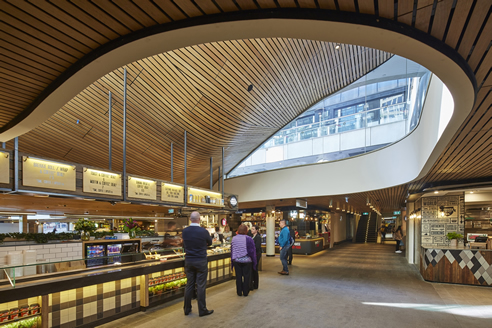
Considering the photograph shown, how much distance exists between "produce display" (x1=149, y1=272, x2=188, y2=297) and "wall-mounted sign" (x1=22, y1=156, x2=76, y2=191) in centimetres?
228

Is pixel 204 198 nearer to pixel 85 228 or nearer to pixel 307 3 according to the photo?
pixel 85 228

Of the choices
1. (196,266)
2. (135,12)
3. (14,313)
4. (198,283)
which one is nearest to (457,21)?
(135,12)

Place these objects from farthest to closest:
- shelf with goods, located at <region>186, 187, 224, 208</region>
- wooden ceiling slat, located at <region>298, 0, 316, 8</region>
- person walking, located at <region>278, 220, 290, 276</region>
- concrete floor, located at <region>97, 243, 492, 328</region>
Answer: person walking, located at <region>278, 220, 290, 276</region> < shelf with goods, located at <region>186, 187, 224, 208</region> < concrete floor, located at <region>97, 243, 492, 328</region> < wooden ceiling slat, located at <region>298, 0, 316, 8</region>

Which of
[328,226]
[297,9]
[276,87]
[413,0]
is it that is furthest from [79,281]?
[328,226]

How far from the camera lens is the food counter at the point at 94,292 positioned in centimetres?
382

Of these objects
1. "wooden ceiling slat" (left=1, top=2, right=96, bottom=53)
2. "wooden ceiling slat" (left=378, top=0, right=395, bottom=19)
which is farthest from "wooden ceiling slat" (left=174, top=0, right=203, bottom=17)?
"wooden ceiling slat" (left=378, top=0, right=395, bottom=19)

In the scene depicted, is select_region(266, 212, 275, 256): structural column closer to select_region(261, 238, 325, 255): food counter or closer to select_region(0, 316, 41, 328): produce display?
select_region(261, 238, 325, 255): food counter

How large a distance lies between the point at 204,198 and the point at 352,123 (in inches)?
259

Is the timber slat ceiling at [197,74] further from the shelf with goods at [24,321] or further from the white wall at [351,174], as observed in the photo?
the shelf with goods at [24,321]

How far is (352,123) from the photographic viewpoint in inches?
467

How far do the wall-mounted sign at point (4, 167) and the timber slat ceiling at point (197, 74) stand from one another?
531 mm

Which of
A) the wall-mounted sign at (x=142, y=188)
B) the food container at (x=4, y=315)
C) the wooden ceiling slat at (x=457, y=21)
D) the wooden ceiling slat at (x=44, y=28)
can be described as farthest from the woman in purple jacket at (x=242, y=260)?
the wooden ceiling slat at (x=457, y=21)

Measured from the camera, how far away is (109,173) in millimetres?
6066

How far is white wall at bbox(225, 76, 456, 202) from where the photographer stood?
7.77 meters
